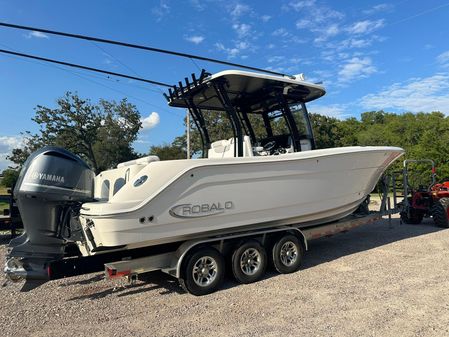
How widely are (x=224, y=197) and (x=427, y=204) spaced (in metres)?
7.63

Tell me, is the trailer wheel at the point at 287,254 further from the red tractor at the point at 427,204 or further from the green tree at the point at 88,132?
the green tree at the point at 88,132

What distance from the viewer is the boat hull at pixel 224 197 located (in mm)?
4758

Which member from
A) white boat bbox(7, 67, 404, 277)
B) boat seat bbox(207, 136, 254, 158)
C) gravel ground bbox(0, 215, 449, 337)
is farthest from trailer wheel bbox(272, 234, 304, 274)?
boat seat bbox(207, 136, 254, 158)

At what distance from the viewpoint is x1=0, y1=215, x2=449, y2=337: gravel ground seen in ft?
13.3

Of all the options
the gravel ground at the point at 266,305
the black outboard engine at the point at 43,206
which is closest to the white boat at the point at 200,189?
the black outboard engine at the point at 43,206

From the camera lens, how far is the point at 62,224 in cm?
527

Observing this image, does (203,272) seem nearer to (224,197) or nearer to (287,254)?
(224,197)

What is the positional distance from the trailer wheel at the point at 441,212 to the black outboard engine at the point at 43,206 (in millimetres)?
8723

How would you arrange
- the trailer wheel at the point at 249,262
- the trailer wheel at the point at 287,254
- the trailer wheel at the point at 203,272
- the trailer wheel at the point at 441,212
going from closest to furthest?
Result: the trailer wheel at the point at 203,272 < the trailer wheel at the point at 249,262 < the trailer wheel at the point at 287,254 < the trailer wheel at the point at 441,212

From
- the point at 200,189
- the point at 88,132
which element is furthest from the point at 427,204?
the point at 88,132

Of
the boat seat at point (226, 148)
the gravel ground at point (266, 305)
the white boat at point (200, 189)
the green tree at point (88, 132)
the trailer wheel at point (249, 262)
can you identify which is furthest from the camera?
the green tree at point (88, 132)

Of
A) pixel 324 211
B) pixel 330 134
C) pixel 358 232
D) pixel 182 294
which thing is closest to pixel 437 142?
pixel 330 134

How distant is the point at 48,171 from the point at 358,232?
7660 millimetres

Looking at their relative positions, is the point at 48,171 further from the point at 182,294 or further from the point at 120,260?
the point at 182,294
